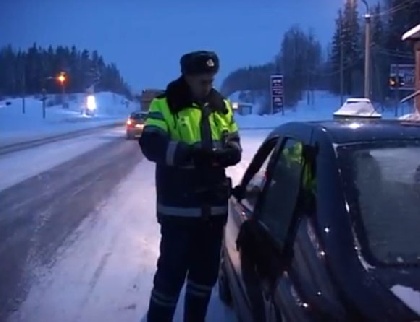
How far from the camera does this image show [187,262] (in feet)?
15.0

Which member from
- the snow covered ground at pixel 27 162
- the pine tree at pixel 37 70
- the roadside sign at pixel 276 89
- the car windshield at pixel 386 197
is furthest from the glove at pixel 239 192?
the pine tree at pixel 37 70

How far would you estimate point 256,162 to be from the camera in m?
5.00

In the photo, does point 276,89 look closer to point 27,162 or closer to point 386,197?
point 27,162

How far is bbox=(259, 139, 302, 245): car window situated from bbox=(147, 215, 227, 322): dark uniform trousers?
1.43ft

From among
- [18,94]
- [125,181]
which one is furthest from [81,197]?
[18,94]


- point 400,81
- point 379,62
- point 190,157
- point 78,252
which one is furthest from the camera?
point 379,62

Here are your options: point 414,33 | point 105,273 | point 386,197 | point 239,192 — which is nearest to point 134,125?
point 414,33

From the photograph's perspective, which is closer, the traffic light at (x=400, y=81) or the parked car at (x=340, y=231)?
the parked car at (x=340, y=231)

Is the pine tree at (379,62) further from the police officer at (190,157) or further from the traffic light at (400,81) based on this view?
the police officer at (190,157)

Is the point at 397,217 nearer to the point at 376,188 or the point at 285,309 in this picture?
the point at 376,188

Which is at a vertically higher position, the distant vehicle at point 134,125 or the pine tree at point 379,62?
the pine tree at point 379,62

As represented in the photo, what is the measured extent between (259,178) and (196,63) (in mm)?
907

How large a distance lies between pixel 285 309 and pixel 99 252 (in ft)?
17.4

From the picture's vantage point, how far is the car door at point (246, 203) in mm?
4422
